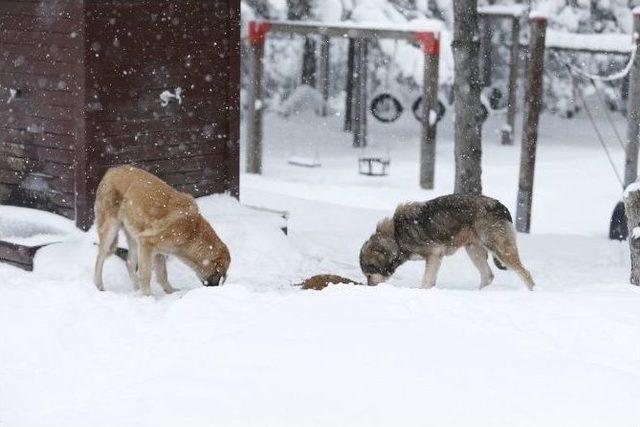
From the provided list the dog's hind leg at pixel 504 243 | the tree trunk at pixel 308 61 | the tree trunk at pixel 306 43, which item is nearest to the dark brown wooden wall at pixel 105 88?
the dog's hind leg at pixel 504 243

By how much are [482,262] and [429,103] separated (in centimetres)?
885

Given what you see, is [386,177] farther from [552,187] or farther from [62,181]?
[62,181]

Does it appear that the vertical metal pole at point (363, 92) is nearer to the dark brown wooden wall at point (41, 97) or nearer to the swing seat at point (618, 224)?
the swing seat at point (618, 224)

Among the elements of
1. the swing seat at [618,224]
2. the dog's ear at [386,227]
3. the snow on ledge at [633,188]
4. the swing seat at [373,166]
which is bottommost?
the swing seat at [373,166]

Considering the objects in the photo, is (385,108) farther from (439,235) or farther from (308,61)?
(439,235)

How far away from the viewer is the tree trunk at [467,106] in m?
13.9

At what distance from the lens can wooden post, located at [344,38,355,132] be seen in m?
26.0

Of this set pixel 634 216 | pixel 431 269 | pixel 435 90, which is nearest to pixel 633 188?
pixel 634 216

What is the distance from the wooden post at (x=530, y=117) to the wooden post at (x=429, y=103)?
3757mm

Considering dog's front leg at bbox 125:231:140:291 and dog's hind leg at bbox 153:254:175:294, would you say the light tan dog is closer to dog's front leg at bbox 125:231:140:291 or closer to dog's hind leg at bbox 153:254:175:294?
dog's hind leg at bbox 153:254:175:294

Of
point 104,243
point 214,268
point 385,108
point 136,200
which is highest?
point 136,200

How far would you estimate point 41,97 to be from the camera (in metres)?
11.5

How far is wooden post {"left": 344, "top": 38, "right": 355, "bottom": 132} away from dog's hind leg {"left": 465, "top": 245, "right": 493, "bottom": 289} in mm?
15651

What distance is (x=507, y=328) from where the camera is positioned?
7.38 meters
